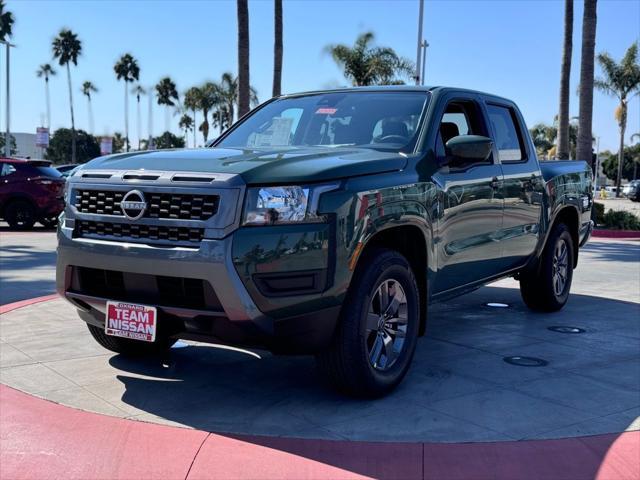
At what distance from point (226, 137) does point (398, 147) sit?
158cm

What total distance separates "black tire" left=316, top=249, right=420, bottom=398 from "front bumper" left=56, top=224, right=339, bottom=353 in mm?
152

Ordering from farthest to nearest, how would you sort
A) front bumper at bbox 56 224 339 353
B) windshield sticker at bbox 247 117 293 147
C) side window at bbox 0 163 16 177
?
side window at bbox 0 163 16 177, windshield sticker at bbox 247 117 293 147, front bumper at bbox 56 224 339 353

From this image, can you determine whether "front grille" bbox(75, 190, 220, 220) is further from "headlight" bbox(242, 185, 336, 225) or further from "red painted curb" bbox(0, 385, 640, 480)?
"red painted curb" bbox(0, 385, 640, 480)

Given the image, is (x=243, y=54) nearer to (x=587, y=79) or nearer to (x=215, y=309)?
(x=587, y=79)

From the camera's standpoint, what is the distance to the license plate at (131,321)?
404 centimetres

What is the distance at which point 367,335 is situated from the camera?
170 inches

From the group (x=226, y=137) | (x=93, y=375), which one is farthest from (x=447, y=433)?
(x=226, y=137)

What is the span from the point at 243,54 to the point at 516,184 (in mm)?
13023

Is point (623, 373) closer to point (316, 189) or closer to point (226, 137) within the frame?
point (316, 189)

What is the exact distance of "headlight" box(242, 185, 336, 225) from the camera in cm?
381

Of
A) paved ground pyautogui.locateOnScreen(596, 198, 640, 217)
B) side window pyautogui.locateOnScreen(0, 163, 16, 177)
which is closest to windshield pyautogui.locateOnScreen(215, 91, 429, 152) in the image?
side window pyautogui.locateOnScreen(0, 163, 16, 177)

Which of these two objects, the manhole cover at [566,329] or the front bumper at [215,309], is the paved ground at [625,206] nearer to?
the manhole cover at [566,329]

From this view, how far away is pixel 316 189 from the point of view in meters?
3.89

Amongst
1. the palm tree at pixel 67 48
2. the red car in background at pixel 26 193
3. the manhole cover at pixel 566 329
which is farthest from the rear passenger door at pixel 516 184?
the palm tree at pixel 67 48
